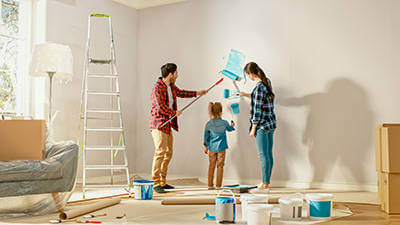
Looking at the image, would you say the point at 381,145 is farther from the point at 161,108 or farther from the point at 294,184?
the point at 161,108

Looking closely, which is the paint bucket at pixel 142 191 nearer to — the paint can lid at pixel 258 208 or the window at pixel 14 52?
the paint can lid at pixel 258 208

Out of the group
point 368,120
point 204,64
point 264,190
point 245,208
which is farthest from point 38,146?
point 368,120

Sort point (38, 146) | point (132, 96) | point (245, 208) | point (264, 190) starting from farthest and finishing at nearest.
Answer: point (132, 96) < point (264, 190) < point (38, 146) < point (245, 208)

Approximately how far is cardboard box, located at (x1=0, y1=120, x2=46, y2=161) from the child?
2180mm

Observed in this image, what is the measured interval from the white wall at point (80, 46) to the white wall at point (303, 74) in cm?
Answer: 67

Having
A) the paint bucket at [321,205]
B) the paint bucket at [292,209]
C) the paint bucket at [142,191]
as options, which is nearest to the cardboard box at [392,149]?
the paint bucket at [321,205]

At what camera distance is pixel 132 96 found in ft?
20.7

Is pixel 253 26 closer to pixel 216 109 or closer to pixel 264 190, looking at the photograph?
pixel 216 109

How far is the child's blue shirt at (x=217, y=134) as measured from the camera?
16.3 ft

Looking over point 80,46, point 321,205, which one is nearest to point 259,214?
point 321,205

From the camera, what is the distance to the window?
189 inches

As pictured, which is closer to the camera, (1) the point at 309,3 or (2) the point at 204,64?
(1) the point at 309,3

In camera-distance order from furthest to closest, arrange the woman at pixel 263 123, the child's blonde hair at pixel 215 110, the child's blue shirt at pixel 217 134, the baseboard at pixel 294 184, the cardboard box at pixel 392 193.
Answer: the child's blonde hair at pixel 215 110, the child's blue shirt at pixel 217 134, the baseboard at pixel 294 184, the woman at pixel 263 123, the cardboard box at pixel 392 193

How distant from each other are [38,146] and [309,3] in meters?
3.50
